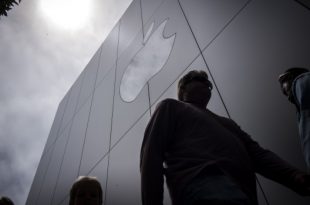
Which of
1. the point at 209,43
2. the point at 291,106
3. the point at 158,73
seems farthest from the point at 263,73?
the point at 158,73

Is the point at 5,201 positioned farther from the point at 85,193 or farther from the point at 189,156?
the point at 189,156

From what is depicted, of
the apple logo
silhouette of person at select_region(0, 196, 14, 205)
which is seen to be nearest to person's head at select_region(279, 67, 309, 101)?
the apple logo

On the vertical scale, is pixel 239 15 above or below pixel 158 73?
above

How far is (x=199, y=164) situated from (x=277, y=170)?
54cm

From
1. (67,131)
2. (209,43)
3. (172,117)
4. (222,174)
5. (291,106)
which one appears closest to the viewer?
(222,174)

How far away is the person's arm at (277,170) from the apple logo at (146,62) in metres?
2.83

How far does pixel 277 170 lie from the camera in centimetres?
150

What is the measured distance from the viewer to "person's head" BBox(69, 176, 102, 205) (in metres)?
2.44

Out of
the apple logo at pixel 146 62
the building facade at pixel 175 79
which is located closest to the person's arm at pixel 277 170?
the building facade at pixel 175 79

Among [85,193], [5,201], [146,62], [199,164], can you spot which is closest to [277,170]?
[199,164]

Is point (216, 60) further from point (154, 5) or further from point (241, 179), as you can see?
point (154, 5)

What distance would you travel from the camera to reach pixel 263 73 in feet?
7.96

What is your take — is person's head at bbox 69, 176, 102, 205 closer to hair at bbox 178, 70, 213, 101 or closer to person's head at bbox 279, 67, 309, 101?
hair at bbox 178, 70, 213, 101

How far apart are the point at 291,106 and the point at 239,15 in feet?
4.58
